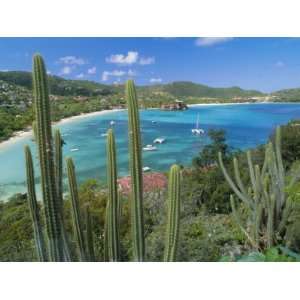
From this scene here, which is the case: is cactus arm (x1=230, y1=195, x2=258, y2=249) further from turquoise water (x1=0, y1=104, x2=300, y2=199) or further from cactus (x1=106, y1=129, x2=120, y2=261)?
cactus (x1=106, y1=129, x2=120, y2=261)

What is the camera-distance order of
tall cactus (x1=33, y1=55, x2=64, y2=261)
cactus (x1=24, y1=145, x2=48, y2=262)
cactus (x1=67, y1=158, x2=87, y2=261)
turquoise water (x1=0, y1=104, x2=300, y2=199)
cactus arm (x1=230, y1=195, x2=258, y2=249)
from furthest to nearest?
1. turquoise water (x1=0, y1=104, x2=300, y2=199)
2. cactus arm (x1=230, y1=195, x2=258, y2=249)
3. cactus (x1=24, y1=145, x2=48, y2=262)
4. cactus (x1=67, y1=158, x2=87, y2=261)
5. tall cactus (x1=33, y1=55, x2=64, y2=261)

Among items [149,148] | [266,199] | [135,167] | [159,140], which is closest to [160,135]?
[159,140]

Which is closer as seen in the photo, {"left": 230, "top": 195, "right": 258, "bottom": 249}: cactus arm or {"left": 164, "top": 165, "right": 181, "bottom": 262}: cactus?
{"left": 164, "top": 165, "right": 181, "bottom": 262}: cactus

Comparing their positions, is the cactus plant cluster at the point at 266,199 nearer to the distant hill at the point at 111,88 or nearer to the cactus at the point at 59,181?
the distant hill at the point at 111,88

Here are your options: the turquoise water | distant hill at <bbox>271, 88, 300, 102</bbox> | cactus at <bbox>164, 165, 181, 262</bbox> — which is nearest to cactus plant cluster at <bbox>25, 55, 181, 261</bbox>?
cactus at <bbox>164, 165, 181, 262</bbox>
